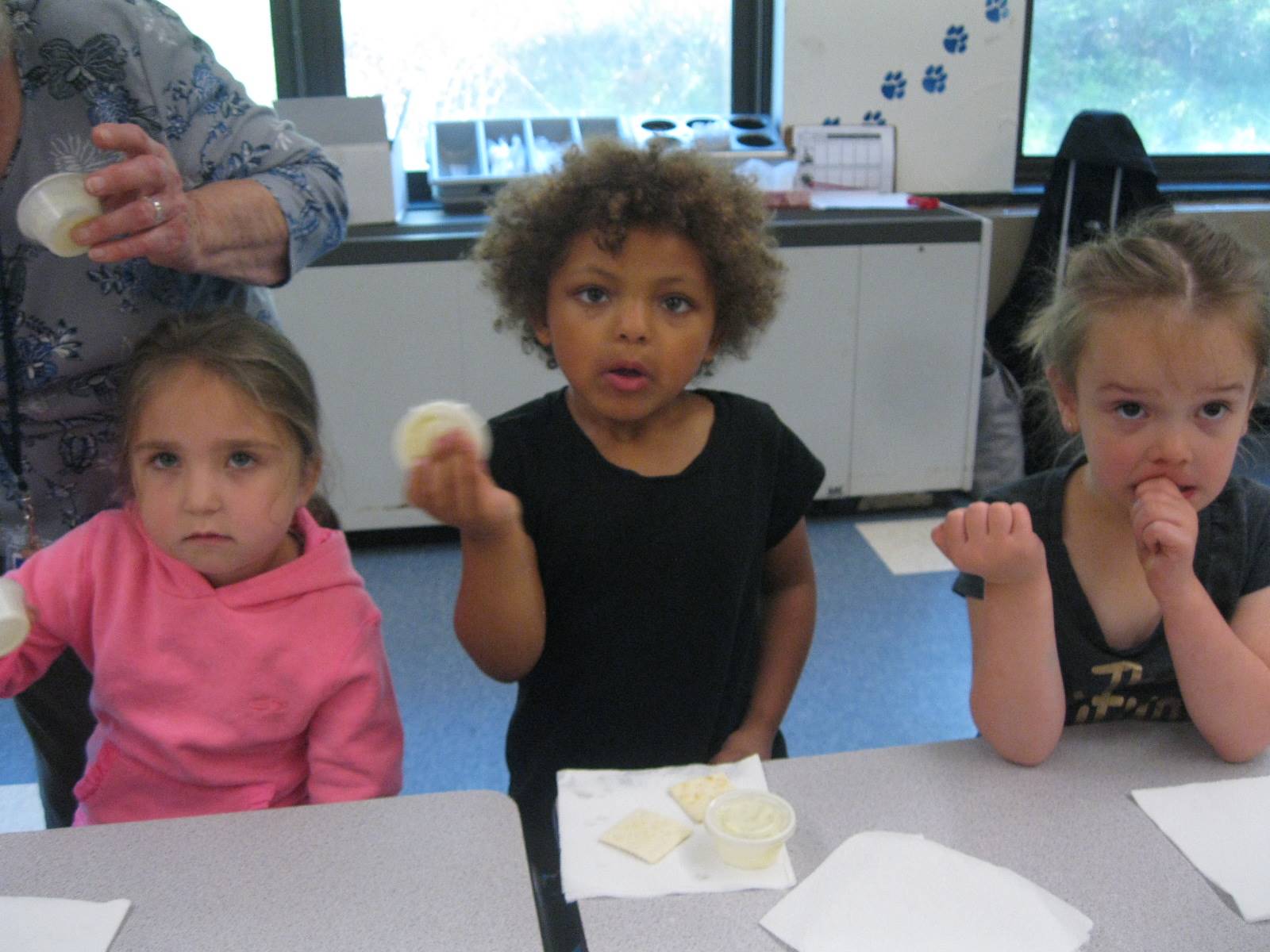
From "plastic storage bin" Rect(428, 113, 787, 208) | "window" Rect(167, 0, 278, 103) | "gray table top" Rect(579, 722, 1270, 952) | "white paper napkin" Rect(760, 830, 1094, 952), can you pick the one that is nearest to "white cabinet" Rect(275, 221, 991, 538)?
"plastic storage bin" Rect(428, 113, 787, 208)

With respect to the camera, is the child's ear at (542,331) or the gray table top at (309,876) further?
the child's ear at (542,331)

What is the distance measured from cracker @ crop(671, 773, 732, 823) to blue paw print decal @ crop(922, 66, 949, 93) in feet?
9.26

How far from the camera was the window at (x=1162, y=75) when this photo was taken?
3.35 meters

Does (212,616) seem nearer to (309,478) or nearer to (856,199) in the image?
(309,478)

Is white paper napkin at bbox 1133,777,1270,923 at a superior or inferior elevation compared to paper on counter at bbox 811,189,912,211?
inferior

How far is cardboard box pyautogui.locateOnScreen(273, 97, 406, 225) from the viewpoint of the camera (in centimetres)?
274

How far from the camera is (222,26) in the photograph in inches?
119

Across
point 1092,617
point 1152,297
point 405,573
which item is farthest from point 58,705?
point 405,573

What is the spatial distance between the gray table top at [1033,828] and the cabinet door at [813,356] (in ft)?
6.42

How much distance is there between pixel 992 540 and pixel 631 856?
0.38 meters

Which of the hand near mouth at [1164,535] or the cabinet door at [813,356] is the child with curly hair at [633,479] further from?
the cabinet door at [813,356]

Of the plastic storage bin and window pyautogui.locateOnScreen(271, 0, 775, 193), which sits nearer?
the plastic storage bin

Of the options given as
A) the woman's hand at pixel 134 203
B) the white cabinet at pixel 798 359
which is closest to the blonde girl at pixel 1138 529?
the woman's hand at pixel 134 203

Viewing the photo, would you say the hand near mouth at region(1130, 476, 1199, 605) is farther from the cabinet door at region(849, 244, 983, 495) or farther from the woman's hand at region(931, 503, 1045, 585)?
the cabinet door at region(849, 244, 983, 495)
